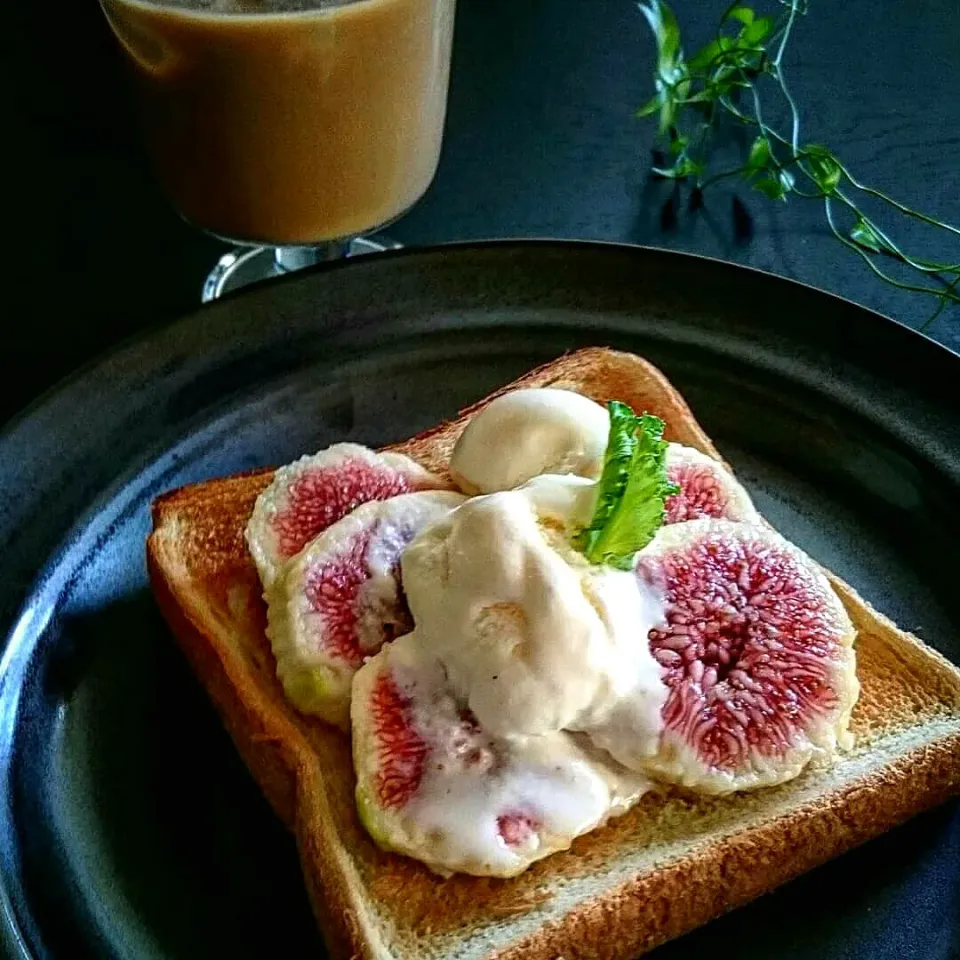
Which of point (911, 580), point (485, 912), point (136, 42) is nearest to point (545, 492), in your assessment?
point (485, 912)

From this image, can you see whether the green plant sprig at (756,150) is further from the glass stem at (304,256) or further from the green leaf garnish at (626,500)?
Answer: the green leaf garnish at (626,500)

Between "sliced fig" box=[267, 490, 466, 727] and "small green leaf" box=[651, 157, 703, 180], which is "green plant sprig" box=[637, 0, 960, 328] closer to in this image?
"small green leaf" box=[651, 157, 703, 180]

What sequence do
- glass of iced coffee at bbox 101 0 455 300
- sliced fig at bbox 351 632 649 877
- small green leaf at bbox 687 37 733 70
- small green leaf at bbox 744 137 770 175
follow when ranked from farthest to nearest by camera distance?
1. small green leaf at bbox 687 37 733 70
2. small green leaf at bbox 744 137 770 175
3. glass of iced coffee at bbox 101 0 455 300
4. sliced fig at bbox 351 632 649 877

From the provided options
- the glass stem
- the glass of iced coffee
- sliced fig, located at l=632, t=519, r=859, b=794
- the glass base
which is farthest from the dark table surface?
sliced fig, located at l=632, t=519, r=859, b=794

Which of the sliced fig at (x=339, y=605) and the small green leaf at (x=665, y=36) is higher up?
the small green leaf at (x=665, y=36)

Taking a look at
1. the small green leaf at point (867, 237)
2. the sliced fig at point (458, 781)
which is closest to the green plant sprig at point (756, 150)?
the small green leaf at point (867, 237)

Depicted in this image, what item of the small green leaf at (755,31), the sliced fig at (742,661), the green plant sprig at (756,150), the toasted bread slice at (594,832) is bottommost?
the toasted bread slice at (594,832)
